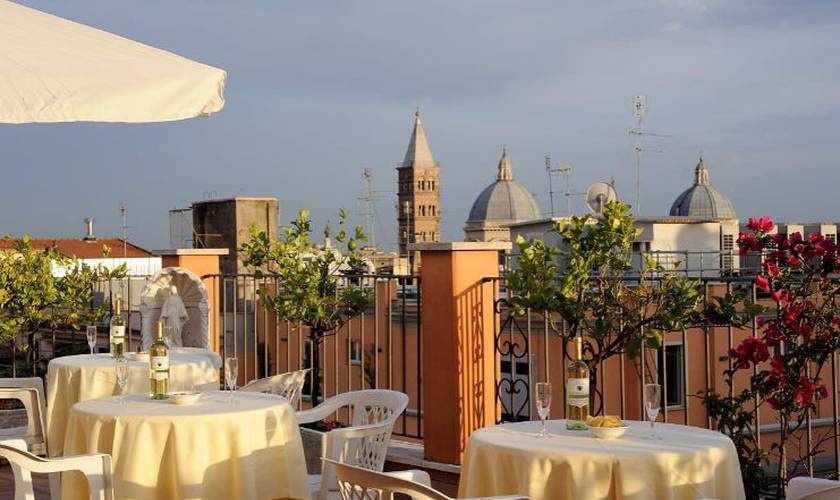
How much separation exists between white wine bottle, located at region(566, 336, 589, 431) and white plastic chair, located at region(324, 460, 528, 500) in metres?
0.80

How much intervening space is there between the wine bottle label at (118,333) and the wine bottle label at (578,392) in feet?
10.5

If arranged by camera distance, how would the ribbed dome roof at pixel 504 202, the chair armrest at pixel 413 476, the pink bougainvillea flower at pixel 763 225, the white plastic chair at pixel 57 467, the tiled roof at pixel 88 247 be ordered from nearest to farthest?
the chair armrest at pixel 413 476
the white plastic chair at pixel 57 467
the pink bougainvillea flower at pixel 763 225
the tiled roof at pixel 88 247
the ribbed dome roof at pixel 504 202

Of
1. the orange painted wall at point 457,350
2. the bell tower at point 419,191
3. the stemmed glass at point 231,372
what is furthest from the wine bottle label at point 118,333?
the bell tower at point 419,191

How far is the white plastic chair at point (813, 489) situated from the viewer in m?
3.48

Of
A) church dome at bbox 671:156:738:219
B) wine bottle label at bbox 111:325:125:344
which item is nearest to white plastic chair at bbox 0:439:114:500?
wine bottle label at bbox 111:325:125:344

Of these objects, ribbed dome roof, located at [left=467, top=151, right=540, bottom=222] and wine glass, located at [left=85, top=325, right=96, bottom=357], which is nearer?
wine glass, located at [left=85, top=325, right=96, bottom=357]

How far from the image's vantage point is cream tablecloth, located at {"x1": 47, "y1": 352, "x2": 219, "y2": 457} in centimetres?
660

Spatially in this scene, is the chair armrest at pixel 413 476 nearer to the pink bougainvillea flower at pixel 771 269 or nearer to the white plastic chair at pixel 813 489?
the white plastic chair at pixel 813 489

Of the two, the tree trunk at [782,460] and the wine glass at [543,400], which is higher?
the wine glass at [543,400]

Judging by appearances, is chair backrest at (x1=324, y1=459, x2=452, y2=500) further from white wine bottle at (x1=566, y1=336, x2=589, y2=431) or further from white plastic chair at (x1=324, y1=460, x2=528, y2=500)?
white wine bottle at (x1=566, y1=336, x2=589, y2=431)

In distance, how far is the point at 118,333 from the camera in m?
6.73

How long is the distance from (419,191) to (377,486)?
12717cm

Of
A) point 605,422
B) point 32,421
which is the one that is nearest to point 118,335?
point 32,421

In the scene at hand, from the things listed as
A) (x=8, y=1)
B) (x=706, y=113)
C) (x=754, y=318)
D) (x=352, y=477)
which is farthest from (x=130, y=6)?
(x=706, y=113)
